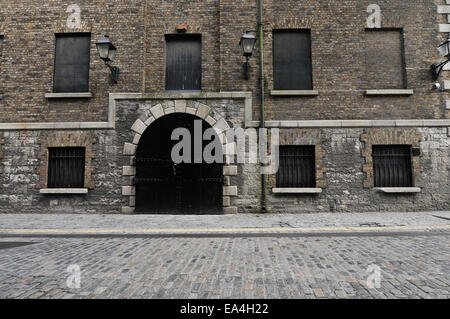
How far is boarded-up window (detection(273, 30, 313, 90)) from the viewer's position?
9047mm

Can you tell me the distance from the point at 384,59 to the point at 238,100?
209 inches

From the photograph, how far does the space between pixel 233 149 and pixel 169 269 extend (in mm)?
5514

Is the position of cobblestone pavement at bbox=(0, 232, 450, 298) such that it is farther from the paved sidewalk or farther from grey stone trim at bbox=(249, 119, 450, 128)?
grey stone trim at bbox=(249, 119, 450, 128)

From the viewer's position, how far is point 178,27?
357 inches

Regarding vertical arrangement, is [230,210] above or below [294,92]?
below

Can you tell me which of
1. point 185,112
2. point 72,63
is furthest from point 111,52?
point 185,112

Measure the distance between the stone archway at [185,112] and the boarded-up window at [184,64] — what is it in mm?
926

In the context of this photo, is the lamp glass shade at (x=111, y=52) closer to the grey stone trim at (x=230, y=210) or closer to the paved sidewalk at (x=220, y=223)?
the paved sidewalk at (x=220, y=223)

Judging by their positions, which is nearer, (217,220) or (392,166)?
(217,220)

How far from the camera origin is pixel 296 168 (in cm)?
870

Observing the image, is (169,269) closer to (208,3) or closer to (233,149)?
(233,149)

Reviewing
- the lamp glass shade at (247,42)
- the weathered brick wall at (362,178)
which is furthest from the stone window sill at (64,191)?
the lamp glass shade at (247,42)

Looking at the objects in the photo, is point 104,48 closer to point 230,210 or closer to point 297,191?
point 230,210

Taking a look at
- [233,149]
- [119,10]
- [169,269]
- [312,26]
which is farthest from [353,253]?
[119,10]
